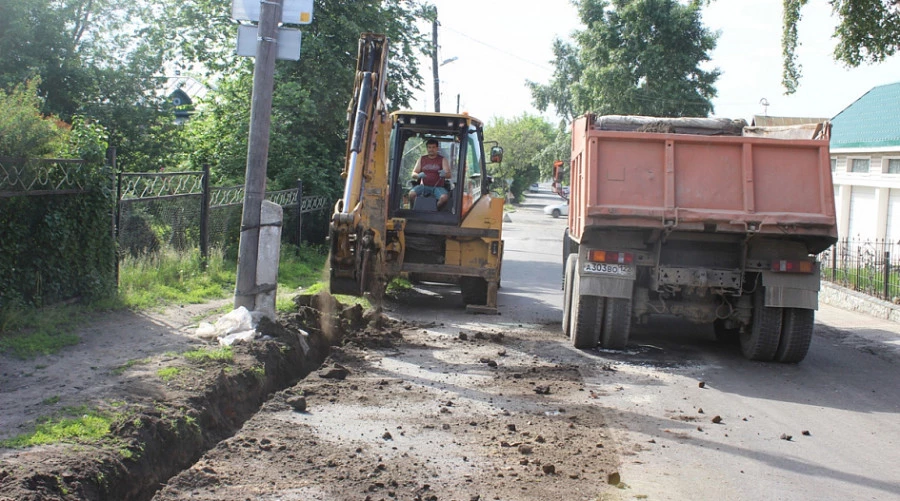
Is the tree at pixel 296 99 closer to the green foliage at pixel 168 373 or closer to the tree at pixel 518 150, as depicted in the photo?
→ the green foliage at pixel 168 373

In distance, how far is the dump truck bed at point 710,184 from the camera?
9.01 meters

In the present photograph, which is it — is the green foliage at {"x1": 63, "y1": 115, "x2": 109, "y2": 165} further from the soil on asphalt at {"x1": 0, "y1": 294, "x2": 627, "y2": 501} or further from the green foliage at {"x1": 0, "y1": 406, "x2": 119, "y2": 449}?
the green foliage at {"x1": 0, "y1": 406, "x2": 119, "y2": 449}

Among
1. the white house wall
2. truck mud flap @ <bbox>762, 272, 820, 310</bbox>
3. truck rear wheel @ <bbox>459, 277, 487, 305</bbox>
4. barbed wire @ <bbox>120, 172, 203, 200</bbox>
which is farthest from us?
the white house wall

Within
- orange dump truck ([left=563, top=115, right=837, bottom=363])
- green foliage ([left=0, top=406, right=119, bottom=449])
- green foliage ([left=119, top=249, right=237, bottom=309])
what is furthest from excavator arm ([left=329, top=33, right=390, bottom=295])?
green foliage ([left=0, top=406, right=119, bottom=449])

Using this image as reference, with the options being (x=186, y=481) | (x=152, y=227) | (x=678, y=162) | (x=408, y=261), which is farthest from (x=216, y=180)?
(x=186, y=481)

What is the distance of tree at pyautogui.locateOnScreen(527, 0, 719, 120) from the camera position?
3631 cm

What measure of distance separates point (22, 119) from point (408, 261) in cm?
568

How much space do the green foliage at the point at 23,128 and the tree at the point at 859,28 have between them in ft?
37.0

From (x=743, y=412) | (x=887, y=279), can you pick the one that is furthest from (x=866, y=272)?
(x=743, y=412)

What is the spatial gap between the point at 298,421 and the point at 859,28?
36.8ft

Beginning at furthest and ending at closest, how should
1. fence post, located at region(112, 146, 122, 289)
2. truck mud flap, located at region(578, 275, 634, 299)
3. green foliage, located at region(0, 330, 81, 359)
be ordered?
fence post, located at region(112, 146, 122, 289), truck mud flap, located at region(578, 275, 634, 299), green foliage, located at region(0, 330, 81, 359)

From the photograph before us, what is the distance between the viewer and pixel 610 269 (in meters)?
9.66

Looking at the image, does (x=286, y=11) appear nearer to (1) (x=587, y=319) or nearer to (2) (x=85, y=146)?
(2) (x=85, y=146)

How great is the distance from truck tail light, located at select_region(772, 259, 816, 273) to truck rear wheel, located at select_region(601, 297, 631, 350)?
5.39ft
